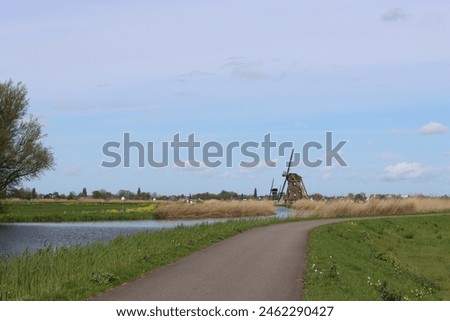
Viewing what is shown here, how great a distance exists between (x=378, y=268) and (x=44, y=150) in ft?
141

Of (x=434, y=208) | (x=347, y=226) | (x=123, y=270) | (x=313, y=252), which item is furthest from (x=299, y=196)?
(x=123, y=270)

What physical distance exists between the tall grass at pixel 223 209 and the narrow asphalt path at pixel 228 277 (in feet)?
116

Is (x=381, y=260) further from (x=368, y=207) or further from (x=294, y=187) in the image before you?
(x=294, y=187)

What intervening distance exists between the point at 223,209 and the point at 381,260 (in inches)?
1339

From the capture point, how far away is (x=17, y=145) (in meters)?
58.3

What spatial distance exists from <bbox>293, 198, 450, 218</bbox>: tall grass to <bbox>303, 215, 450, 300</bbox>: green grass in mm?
5127

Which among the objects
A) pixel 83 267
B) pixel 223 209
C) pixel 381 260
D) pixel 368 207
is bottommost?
pixel 381 260

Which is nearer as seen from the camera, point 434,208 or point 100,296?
point 100,296

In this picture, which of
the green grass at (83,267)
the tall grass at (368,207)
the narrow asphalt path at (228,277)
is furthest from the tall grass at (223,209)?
the narrow asphalt path at (228,277)

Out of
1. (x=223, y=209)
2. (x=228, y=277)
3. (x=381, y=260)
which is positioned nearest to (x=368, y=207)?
(x=223, y=209)

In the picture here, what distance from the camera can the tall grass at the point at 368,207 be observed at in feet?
166
